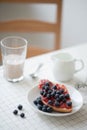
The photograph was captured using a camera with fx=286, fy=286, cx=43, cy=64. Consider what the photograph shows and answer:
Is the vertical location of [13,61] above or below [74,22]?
above

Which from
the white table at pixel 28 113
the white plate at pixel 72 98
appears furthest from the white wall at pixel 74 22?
the white plate at pixel 72 98

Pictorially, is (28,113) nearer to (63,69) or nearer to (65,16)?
(63,69)

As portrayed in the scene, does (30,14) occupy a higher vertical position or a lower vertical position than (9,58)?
lower

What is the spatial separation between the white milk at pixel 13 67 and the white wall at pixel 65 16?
122 cm

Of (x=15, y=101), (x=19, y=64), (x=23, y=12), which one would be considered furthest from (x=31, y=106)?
(x=23, y=12)

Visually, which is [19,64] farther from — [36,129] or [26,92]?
[36,129]

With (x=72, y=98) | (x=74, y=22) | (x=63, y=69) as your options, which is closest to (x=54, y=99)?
(x=72, y=98)

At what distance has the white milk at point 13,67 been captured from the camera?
1114 millimetres

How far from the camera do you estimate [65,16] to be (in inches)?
94.9

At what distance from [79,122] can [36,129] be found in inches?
5.5

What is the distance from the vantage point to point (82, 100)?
3.16 feet

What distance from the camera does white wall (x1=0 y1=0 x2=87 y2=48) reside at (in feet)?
7.52

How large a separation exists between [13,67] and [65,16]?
139 centimetres

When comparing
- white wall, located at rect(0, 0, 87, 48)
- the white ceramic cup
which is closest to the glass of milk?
the white ceramic cup
